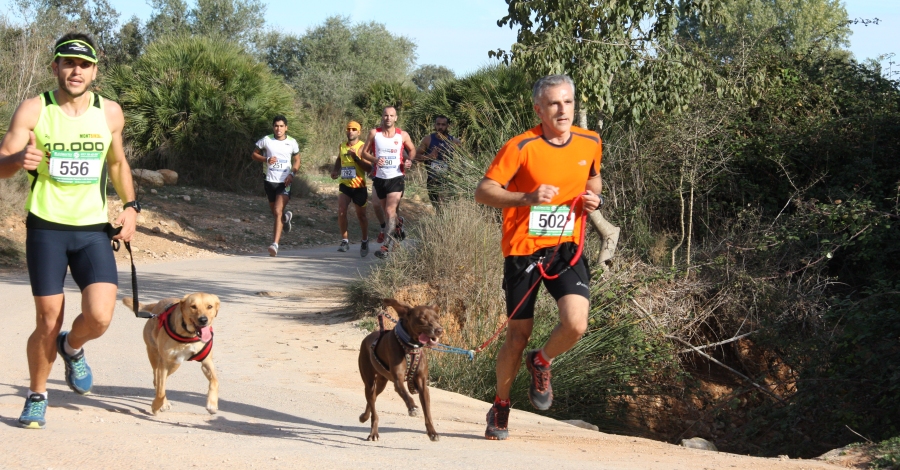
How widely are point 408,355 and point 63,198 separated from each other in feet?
6.84

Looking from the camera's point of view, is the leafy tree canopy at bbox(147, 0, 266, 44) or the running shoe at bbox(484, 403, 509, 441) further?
the leafy tree canopy at bbox(147, 0, 266, 44)

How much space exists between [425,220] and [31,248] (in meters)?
5.46

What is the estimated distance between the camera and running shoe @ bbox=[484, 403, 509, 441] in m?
5.47

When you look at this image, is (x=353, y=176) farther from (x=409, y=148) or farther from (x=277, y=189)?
(x=277, y=189)

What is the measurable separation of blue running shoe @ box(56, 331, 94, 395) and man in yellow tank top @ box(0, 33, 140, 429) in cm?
36

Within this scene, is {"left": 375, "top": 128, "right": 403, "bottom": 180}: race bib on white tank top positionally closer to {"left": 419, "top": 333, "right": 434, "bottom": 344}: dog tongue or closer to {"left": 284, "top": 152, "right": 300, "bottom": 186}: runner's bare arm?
{"left": 284, "top": 152, "right": 300, "bottom": 186}: runner's bare arm

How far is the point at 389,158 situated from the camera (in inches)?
533

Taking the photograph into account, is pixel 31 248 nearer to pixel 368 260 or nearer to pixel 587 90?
pixel 587 90

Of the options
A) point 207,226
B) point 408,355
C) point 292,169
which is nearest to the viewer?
point 408,355

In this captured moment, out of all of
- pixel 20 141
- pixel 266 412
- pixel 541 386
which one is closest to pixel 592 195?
pixel 541 386

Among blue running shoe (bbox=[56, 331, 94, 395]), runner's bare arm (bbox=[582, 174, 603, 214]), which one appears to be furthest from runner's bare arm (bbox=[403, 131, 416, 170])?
blue running shoe (bbox=[56, 331, 94, 395])

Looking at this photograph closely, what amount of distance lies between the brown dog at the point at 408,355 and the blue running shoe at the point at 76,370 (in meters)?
1.77

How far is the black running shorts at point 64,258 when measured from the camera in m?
4.94

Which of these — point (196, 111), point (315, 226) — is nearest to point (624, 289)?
point (315, 226)
